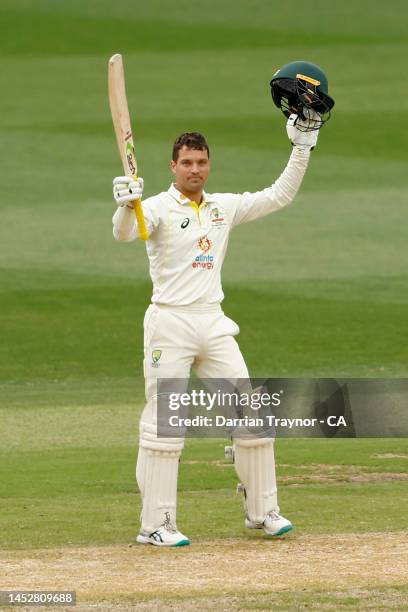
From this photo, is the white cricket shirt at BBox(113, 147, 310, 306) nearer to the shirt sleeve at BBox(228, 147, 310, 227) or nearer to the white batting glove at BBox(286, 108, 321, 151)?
the shirt sleeve at BBox(228, 147, 310, 227)

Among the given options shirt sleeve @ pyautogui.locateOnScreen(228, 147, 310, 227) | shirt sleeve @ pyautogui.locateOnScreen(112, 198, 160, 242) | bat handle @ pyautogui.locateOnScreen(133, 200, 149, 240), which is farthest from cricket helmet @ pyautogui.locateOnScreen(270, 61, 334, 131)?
bat handle @ pyautogui.locateOnScreen(133, 200, 149, 240)

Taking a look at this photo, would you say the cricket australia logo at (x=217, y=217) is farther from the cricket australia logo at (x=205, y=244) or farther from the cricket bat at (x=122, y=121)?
the cricket bat at (x=122, y=121)

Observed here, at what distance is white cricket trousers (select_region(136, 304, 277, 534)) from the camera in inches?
300

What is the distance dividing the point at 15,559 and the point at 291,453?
389 cm

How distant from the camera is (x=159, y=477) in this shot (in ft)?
25.0

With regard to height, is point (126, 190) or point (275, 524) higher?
point (126, 190)

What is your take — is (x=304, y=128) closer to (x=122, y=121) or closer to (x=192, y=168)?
(x=192, y=168)

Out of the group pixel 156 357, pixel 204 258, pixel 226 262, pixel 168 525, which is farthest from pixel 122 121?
pixel 226 262

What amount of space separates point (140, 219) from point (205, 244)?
415mm

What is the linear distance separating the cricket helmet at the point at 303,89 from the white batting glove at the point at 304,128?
1 centimetres

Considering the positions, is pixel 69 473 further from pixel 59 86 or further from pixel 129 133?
pixel 59 86

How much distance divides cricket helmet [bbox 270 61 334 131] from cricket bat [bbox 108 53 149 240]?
92 centimetres

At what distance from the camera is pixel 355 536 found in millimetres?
7688

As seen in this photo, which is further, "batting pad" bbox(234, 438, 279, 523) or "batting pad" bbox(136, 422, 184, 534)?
"batting pad" bbox(234, 438, 279, 523)
